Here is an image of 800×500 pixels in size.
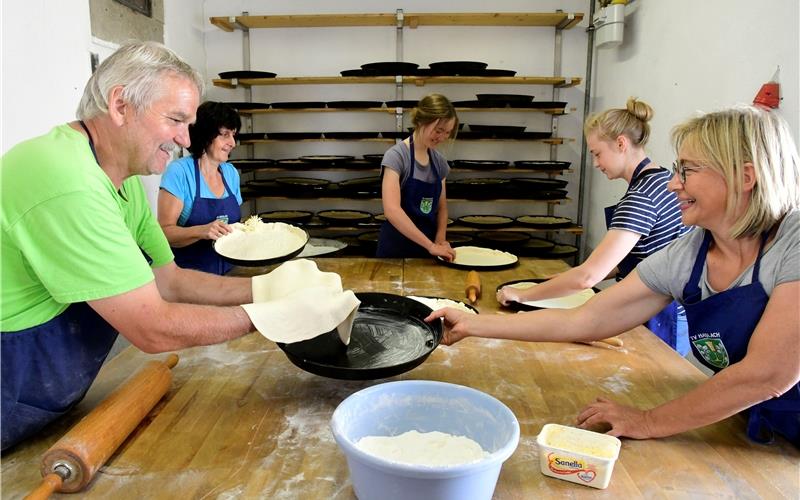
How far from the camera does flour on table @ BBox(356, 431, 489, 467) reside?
1.10m

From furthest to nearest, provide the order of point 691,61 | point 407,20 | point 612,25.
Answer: point 407,20, point 612,25, point 691,61

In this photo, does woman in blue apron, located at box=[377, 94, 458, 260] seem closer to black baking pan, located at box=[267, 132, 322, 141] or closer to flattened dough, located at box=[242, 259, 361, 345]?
black baking pan, located at box=[267, 132, 322, 141]

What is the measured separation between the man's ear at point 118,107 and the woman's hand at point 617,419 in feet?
4.38

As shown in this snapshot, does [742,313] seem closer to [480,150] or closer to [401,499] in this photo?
[401,499]

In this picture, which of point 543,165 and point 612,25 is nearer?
point 612,25

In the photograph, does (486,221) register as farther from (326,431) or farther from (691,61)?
(326,431)

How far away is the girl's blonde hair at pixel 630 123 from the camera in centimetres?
220

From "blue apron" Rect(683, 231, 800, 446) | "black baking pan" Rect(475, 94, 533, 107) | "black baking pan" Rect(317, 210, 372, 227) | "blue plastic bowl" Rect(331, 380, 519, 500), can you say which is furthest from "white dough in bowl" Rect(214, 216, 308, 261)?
"black baking pan" Rect(475, 94, 533, 107)

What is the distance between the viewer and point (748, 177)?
49.4 inches

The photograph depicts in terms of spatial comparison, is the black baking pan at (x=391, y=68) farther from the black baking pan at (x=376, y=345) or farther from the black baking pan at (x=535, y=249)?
the black baking pan at (x=376, y=345)

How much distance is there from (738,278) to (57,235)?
1530mm

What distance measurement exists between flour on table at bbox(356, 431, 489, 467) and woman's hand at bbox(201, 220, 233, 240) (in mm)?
1609

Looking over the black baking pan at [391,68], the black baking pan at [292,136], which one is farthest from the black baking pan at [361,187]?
the black baking pan at [391,68]

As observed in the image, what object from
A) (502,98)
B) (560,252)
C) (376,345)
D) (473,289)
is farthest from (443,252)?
(502,98)
